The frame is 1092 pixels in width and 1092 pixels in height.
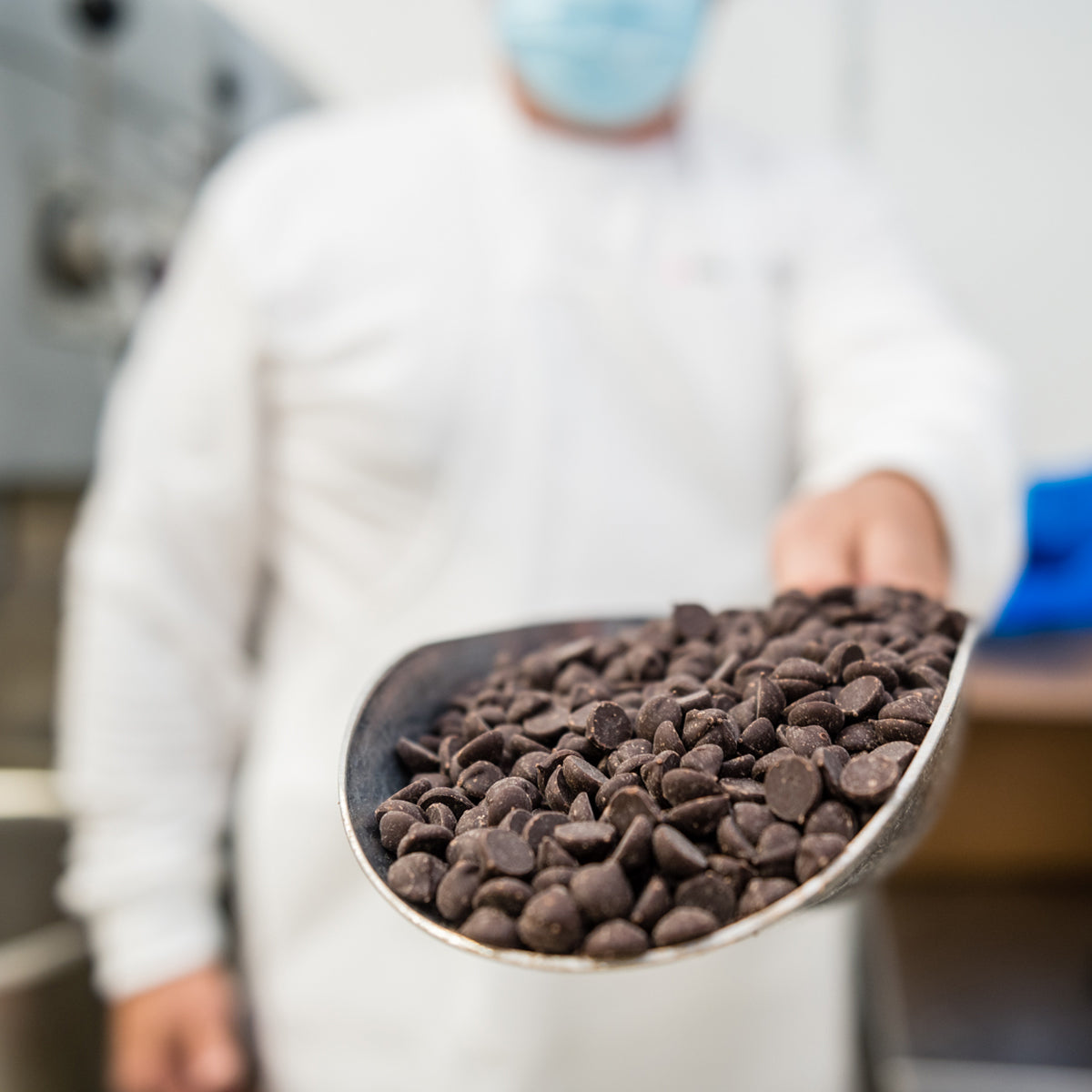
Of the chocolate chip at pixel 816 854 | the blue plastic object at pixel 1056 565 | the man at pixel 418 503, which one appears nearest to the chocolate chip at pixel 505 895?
the chocolate chip at pixel 816 854

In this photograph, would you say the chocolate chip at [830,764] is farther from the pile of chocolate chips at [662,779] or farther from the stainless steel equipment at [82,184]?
the stainless steel equipment at [82,184]

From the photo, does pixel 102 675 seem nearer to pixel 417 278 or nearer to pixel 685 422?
pixel 417 278

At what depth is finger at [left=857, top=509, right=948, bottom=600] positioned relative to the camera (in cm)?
55

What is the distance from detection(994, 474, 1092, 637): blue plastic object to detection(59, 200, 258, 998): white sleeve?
2.97 feet

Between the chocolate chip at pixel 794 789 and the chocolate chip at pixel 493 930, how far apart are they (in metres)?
0.11

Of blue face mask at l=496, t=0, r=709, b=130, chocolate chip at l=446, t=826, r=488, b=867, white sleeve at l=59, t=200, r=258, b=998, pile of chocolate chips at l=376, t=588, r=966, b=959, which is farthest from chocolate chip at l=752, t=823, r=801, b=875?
blue face mask at l=496, t=0, r=709, b=130

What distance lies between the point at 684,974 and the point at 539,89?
798 millimetres

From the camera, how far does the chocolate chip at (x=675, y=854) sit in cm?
35

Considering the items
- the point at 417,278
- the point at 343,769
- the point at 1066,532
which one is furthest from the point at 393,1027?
the point at 1066,532

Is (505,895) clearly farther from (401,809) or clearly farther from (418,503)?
(418,503)

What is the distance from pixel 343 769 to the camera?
0.39m

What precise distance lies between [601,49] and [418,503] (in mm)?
428

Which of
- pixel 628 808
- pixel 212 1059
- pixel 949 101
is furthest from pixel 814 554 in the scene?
pixel 949 101

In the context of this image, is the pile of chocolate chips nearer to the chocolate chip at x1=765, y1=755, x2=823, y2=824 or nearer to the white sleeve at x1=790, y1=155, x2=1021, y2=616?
the chocolate chip at x1=765, y1=755, x2=823, y2=824
